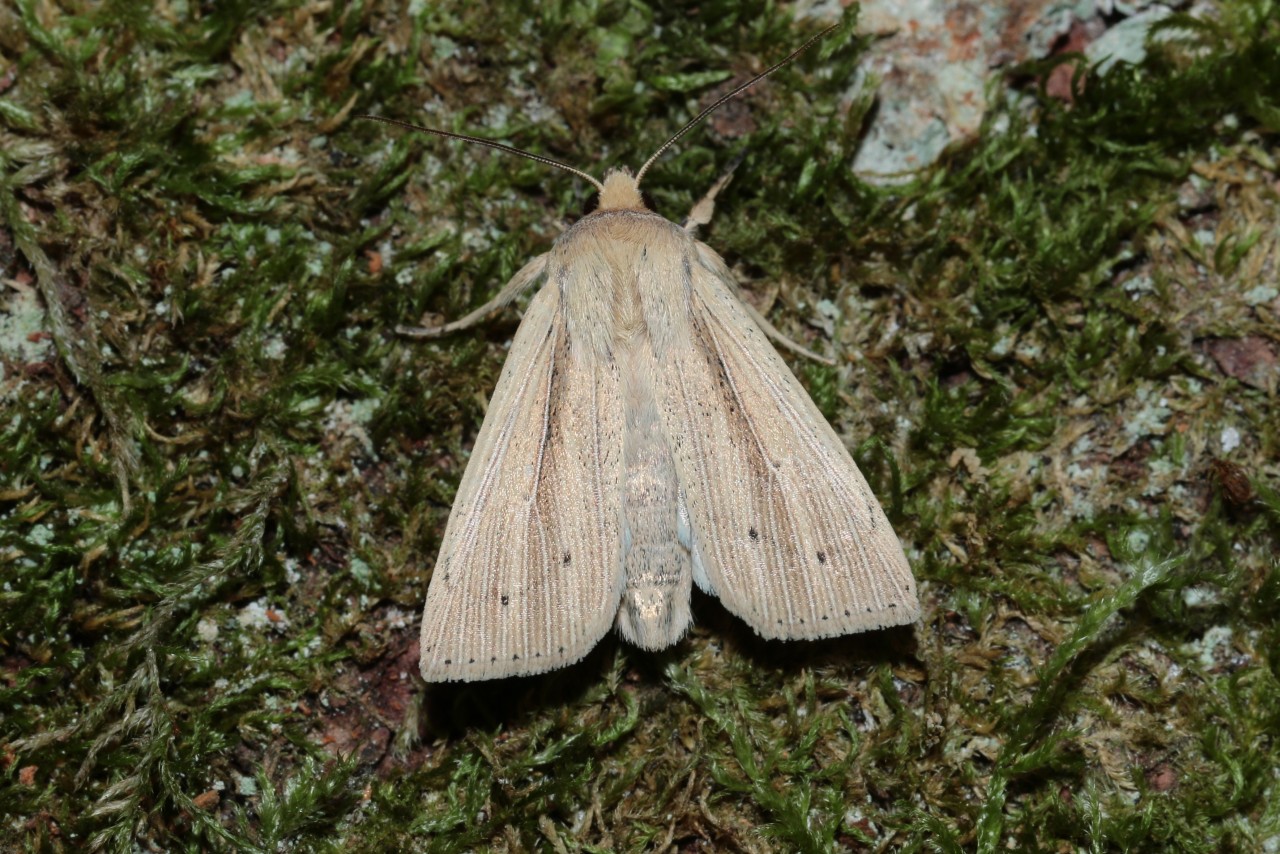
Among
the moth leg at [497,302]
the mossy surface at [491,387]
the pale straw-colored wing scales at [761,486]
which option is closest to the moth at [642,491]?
the pale straw-colored wing scales at [761,486]

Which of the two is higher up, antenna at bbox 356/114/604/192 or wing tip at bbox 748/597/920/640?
antenna at bbox 356/114/604/192

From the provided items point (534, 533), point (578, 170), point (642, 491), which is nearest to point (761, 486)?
point (642, 491)

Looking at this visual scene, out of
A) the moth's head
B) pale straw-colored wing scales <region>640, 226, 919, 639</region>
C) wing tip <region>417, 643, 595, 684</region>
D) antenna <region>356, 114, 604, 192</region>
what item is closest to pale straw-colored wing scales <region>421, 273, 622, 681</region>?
wing tip <region>417, 643, 595, 684</region>

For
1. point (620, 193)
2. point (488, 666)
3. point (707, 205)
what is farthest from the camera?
point (707, 205)

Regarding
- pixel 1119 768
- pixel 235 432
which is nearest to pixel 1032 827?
pixel 1119 768

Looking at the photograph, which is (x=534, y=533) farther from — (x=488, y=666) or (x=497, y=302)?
(x=497, y=302)

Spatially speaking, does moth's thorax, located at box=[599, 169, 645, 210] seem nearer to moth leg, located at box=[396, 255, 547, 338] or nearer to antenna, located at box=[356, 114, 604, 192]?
antenna, located at box=[356, 114, 604, 192]

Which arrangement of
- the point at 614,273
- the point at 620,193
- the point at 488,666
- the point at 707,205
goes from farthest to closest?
1. the point at 707,205
2. the point at 620,193
3. the point at 614,273
4. the point at 488,666
